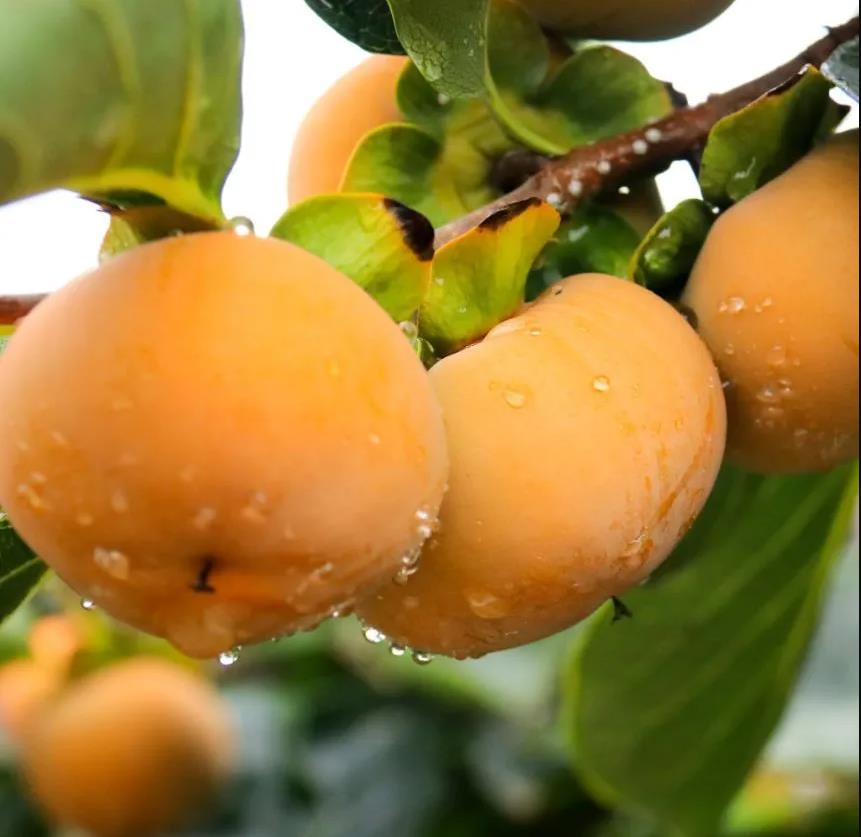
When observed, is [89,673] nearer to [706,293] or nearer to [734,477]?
[734,477]

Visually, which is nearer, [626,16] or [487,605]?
[487,605]

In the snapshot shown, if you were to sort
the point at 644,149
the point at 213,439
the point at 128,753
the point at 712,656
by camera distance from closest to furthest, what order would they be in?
1. the point at 213,439
2. the point at 644,149
3. the point at 712,656
4. the point at 128,753

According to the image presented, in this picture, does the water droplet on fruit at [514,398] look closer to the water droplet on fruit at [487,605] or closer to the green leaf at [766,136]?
the water droplet on fruit at [487,605]

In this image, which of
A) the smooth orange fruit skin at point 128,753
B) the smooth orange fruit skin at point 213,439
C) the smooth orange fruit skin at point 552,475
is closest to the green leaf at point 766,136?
the smooth orange fruit skin at point 552,475

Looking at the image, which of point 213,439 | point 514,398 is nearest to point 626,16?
point 514,398

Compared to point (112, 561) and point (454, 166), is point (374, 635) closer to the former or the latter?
point (112, 561)

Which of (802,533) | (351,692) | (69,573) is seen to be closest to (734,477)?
(802,533)
